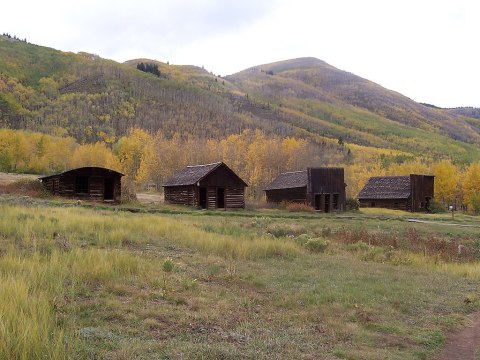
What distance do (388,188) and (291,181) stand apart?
680 inches

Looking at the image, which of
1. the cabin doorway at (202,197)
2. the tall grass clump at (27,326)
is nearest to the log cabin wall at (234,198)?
the cabin doorway at (202,197)

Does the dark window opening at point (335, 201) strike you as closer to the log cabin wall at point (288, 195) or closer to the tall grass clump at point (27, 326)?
the log cabin wall at point (288, 195)

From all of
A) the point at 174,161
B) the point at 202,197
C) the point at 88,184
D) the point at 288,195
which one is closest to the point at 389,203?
the point at 288,195

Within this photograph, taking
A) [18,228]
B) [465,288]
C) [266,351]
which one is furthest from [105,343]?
[465,288]

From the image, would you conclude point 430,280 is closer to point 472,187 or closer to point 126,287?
point 126,287

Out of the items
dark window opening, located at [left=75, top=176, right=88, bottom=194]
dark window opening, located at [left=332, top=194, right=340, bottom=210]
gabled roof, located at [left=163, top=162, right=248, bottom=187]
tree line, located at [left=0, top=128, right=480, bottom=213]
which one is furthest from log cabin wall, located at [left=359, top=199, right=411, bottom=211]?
dark window opening, located at [left=75, top=176, right=88, bottom=194]

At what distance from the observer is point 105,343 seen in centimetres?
615

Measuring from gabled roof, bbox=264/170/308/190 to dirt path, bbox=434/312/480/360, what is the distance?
45.5 metres

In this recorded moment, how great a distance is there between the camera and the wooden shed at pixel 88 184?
42.9 metres

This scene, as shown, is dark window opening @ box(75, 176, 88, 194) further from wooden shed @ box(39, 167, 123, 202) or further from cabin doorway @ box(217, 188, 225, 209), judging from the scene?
cabin doorway @ box(217, 188, 225, 209)

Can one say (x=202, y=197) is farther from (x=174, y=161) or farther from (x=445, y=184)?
(x=445, y=184)

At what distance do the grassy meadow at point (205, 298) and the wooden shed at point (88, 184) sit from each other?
2656 centimetres

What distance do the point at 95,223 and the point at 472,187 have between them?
78.1 m

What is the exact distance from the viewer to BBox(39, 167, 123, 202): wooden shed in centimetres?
4294
